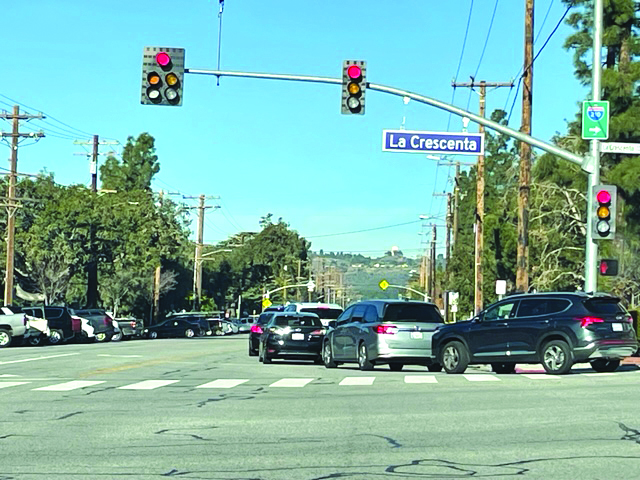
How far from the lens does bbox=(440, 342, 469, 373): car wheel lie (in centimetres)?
2422

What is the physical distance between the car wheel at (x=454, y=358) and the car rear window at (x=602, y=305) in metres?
3.05

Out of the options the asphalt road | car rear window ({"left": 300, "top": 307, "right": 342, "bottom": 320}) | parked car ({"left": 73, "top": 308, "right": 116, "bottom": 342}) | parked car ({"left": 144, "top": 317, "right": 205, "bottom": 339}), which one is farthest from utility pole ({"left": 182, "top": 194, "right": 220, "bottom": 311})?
the asphalt road

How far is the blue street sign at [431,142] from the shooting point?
28.1m

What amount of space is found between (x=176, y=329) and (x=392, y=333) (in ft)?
160

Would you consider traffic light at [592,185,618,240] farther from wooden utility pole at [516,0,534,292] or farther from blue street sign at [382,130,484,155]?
wooden utility pole at [516,0,534,292]

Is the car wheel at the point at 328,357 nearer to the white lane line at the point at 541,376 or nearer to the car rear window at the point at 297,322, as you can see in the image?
the car rear window at the point at 297,322

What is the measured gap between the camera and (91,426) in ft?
45.1

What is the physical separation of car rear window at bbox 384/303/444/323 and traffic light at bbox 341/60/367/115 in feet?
15.8

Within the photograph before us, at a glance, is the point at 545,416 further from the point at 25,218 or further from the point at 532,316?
the point at 25,218

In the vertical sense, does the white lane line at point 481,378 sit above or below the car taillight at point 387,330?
below

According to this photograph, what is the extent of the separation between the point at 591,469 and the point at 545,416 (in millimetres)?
4302

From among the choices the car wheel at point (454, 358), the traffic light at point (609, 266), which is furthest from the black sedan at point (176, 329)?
the traffic light at point (609, 266)

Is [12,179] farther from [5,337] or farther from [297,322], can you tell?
[297,322]

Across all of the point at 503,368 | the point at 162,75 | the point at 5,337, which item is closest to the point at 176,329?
the point at 5,337
